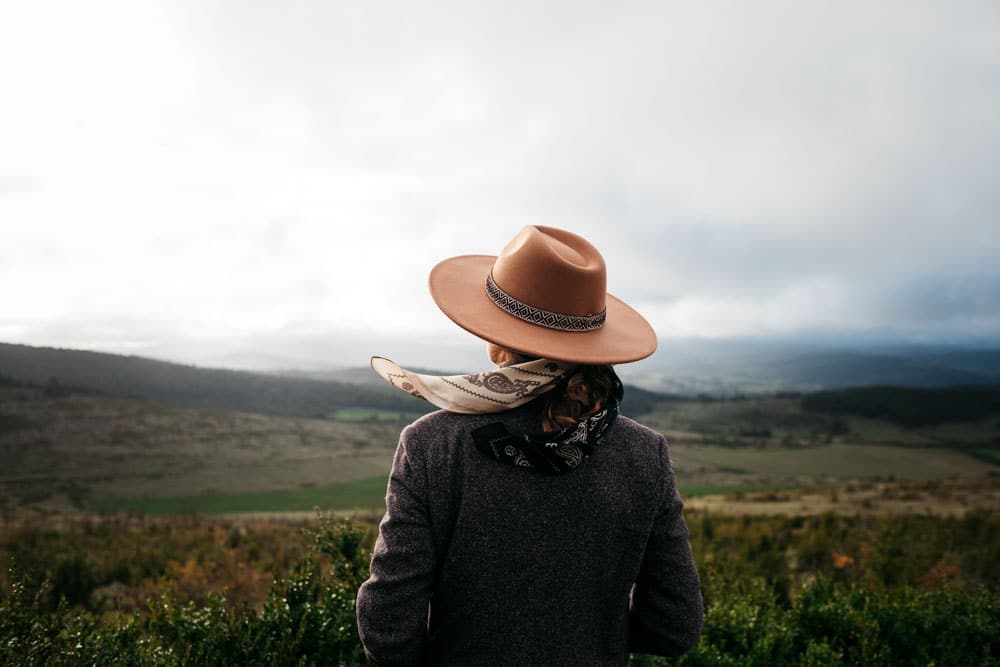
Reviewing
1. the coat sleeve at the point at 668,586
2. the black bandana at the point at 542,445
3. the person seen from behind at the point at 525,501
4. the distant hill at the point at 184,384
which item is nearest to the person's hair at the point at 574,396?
the person seen from behind at the point at 525,501

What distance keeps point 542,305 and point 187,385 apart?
246 feet

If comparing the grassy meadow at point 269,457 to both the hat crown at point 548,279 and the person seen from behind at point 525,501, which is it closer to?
the person seen from behind at point 525,501

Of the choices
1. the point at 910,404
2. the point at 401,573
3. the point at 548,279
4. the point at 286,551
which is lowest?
the point at 286,551

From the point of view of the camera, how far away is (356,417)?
88500 mm

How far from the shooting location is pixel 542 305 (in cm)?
192

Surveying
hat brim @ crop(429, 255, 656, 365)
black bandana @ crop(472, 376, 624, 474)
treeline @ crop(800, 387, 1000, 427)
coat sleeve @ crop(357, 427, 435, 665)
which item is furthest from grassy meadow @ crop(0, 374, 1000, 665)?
treeline @ crop(800, 387, 1000, 427)

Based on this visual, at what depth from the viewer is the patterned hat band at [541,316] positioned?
75.7 inches

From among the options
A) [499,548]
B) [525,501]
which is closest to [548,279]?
[525,501]

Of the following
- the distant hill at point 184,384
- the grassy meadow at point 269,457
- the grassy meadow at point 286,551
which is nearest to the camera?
the grassy meadow at point 286,551

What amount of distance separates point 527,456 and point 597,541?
0.43m

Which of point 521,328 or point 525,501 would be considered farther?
point 521,328

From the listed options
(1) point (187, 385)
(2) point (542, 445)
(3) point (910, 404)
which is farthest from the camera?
(3) point (910, 404)

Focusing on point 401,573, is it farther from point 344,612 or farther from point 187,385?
point 187,385

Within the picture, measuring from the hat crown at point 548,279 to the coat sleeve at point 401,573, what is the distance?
2.21ft
